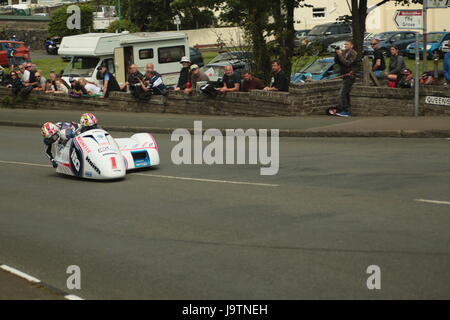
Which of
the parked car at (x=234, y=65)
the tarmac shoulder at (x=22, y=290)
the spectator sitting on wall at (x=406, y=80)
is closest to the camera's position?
the tarmac shoulder at (x=22, y=290)

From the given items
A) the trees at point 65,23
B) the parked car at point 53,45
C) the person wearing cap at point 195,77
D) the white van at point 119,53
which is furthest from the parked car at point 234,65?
the trees at point 65,23

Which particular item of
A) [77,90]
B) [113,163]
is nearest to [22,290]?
[113,163]

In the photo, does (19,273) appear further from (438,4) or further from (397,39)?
(397,39)

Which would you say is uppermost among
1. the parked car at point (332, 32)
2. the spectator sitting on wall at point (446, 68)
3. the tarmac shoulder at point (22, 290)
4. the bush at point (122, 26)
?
the bush at point (122, 26)

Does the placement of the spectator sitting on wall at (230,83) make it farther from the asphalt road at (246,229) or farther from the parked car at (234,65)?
the asphalt road at (246,229)

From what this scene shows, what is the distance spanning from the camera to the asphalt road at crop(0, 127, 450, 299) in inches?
328

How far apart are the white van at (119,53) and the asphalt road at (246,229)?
1529 cm

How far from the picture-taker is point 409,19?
20.1 m

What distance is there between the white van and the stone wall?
361 cm

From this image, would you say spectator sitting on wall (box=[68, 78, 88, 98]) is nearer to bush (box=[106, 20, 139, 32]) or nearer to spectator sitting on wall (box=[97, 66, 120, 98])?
spectator sitting on wall (box=[97, 66, 120, 98])

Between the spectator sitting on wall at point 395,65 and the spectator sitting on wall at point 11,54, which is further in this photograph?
the spectator sitting on wall at point 11,54

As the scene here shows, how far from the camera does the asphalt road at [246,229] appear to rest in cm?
834

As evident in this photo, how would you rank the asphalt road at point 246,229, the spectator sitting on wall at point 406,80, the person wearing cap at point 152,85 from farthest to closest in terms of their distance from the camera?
the person wearing cap at point 152,85, the spectator sitting on wall at point 406,80, the asphalt road at point 246,229

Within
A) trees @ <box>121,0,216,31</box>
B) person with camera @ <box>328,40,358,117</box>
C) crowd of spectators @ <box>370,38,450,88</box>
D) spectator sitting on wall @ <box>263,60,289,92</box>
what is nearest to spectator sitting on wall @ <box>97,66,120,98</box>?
spectator sitting on wall @ <box>263,60,289,92</box>
